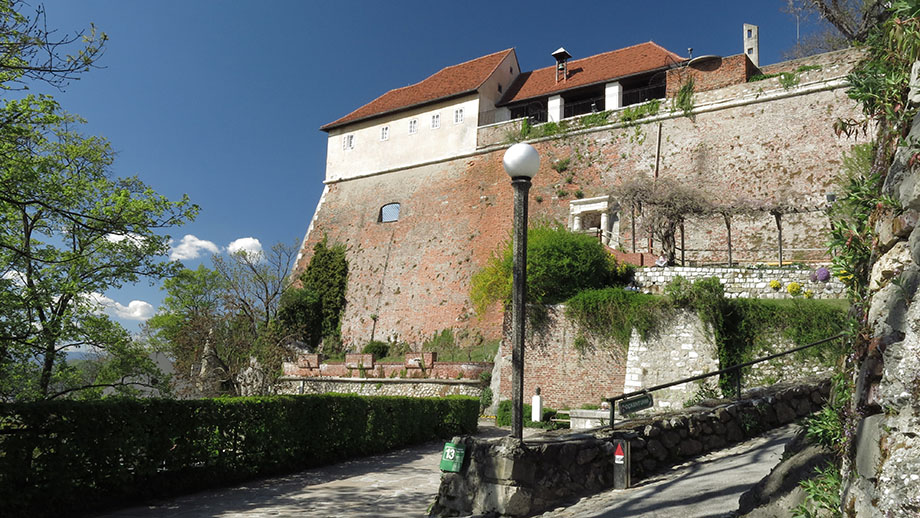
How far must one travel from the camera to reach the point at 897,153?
321cm

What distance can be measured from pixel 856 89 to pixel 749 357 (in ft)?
42.7

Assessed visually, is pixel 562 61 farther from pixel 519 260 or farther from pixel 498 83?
pixel 519 260

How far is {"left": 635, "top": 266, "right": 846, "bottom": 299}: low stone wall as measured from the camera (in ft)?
54.5

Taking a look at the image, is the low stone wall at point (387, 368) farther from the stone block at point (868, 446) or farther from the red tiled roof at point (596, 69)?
the stone block at point (868, 446)

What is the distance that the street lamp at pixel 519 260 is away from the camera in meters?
6.77

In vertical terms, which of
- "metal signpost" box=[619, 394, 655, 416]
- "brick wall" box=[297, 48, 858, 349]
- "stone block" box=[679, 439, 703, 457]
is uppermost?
"brick wall" box=[297, 48, 858, 349]

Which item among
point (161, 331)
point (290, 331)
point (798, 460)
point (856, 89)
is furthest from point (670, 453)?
point (161, 331)

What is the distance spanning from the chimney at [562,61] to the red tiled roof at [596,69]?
0.27 metres

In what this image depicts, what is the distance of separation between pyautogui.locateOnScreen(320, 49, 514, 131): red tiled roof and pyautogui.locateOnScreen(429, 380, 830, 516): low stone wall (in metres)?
25.7

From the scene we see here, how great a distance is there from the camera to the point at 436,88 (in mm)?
34875

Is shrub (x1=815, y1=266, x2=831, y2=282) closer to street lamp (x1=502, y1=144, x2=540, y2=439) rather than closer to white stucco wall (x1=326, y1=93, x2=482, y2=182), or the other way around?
street lamp (x1=502, y1=144, x2=540, y2=439)

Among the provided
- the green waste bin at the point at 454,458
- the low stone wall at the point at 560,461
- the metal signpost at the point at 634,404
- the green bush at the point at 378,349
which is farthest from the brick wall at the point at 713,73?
the green waste bin at the point at 454,458

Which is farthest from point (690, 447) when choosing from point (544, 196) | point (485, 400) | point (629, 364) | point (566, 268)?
point (544, 196)

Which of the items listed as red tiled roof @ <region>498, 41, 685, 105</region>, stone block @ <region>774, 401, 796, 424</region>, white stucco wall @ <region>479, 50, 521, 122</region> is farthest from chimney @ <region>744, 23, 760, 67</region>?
stone block @ <region>774, 401, 796, 424</region>
